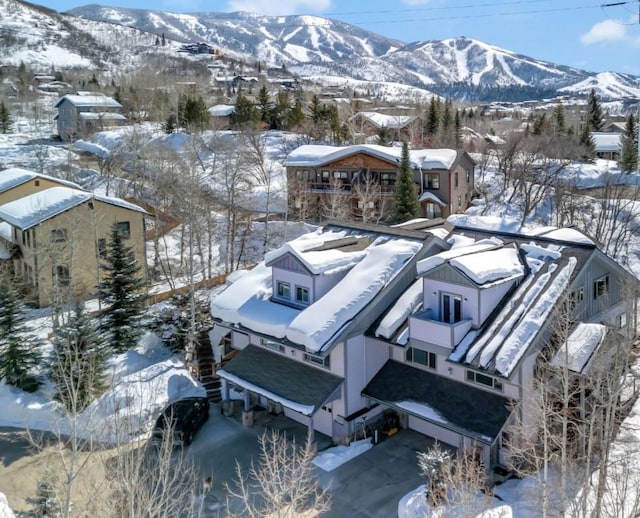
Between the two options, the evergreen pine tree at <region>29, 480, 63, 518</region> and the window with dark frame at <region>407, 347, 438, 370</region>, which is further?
the window with dark frame at <region>407, 347, 438, 370</region>

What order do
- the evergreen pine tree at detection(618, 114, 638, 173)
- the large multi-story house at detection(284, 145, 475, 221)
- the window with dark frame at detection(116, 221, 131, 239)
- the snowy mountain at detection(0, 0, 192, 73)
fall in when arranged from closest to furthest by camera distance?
the window with dark frame at detection(116, 221, 131, 239)
the large multi-story house at detection(284, 145, 475, 221)
the evergreen pine tree at detection(618, 114, 638, 173)
the snowy mountain at detection(0, 0, 192, 73)

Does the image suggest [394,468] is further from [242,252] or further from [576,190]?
[576,190]

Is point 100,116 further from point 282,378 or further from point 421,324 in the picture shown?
point 421,324

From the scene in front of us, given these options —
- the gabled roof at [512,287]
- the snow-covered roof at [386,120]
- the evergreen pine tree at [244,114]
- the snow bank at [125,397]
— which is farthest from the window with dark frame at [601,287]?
the evergreen pine tree at [244,114]

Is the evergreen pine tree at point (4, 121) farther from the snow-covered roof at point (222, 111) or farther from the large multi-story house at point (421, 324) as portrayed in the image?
the large multi-story house at point (421, 324)

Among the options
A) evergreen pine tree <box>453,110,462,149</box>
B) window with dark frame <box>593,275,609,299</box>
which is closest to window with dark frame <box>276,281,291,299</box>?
Answer: window with dark frame <box>593,275,609,299</box>

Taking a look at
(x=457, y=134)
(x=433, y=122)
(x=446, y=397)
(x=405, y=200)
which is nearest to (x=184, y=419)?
(x=446, y=397)

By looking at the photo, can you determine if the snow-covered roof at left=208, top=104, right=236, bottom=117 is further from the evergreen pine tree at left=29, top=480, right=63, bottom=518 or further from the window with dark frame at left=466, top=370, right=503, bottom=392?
the evergreen pine tree at left=29, top=480, right=63, bottom=518
